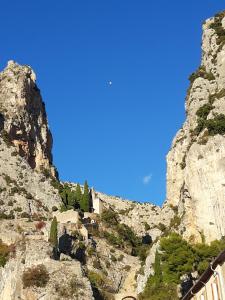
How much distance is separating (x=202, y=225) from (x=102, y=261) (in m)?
17.4

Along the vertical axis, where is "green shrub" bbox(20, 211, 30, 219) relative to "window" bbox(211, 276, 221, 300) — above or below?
above

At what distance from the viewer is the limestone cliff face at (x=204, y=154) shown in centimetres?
5802

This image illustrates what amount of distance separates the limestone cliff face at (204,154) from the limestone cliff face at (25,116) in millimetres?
30126

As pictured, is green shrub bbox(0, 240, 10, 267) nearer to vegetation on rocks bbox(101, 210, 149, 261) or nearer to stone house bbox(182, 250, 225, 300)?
vegetation on rocks bbox(101, 210, 149, 261)

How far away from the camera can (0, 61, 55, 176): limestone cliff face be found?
99688 mm

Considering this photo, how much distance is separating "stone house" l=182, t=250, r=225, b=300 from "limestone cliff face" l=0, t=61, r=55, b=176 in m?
70.2

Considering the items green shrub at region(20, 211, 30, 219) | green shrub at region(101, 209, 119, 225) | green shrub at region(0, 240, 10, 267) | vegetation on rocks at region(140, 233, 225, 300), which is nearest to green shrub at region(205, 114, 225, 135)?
vegetation on rocks at region(140, 233, 225, 300)

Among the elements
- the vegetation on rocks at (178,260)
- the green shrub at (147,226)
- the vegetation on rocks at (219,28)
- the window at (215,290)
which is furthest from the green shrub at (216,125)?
the window at (215,290)

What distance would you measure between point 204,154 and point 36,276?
2377 cm

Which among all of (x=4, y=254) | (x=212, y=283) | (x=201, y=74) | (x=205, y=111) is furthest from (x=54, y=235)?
(x=212, y=283)

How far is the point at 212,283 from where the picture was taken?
29.7 m

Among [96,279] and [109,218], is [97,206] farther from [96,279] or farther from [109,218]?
[96,279]

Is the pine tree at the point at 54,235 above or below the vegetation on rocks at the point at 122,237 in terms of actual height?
below

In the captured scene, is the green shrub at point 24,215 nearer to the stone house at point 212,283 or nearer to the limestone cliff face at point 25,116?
the limestone cliff face at point 25,116
